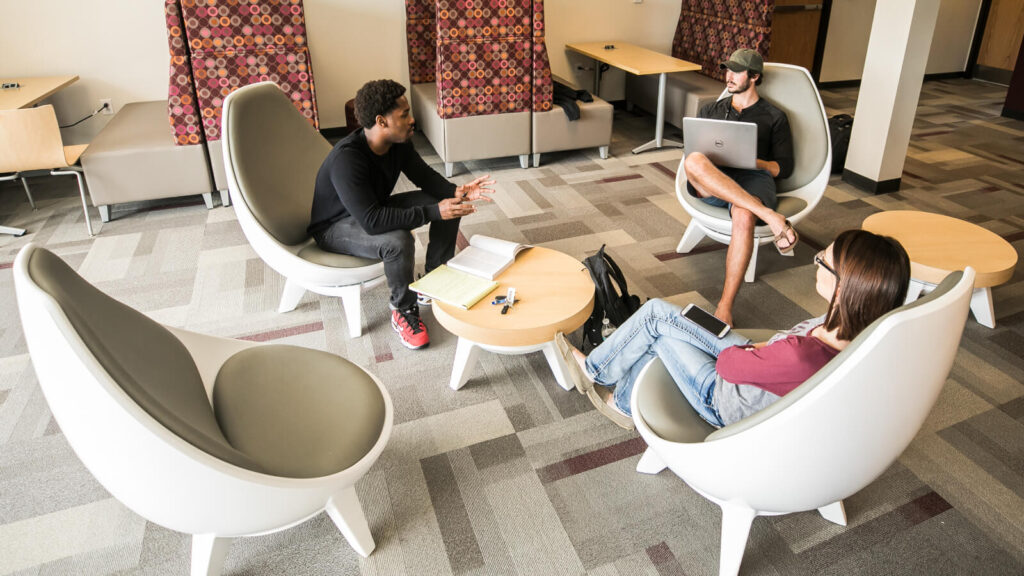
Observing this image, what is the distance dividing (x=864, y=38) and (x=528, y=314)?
6.00 meters

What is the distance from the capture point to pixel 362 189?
250 cm

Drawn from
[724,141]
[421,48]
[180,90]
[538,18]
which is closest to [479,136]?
[538,18]

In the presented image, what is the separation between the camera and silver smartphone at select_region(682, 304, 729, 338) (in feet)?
6.18

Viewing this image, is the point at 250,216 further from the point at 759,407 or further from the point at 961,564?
the point at 961,564

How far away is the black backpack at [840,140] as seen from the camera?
4.40 m

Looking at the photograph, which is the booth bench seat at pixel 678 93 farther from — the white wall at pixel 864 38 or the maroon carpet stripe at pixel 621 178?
the white wall at pixel 864 38

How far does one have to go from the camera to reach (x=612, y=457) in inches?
82.8

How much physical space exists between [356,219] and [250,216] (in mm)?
406

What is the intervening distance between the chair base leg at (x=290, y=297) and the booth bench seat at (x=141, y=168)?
153cm

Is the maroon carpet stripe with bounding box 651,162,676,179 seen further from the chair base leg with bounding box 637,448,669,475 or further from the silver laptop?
the chair base leg with bounding box 637,448,669,475

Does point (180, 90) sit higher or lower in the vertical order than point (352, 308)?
higher

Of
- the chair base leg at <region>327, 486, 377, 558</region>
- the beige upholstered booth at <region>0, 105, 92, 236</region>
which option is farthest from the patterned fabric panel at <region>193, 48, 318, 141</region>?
the chair base leg at <region>327, 486, 377, 558</region>

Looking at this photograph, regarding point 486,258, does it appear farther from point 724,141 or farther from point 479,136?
point 479,136

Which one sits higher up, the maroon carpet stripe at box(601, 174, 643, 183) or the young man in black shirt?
the young man in black shirt
